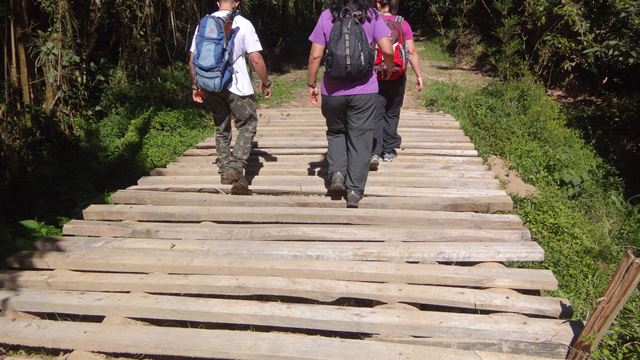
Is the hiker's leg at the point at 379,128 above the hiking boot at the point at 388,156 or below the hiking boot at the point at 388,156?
above

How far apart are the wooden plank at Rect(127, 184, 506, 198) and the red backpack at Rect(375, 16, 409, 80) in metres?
1.00

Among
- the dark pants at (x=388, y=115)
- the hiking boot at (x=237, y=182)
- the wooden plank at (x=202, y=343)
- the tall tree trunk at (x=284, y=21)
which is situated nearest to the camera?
the wooden plank at (x=202, y=343)

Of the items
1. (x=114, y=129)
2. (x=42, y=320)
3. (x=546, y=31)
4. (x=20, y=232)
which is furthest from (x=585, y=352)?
(x=546, y=31)

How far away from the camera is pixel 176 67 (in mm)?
10391

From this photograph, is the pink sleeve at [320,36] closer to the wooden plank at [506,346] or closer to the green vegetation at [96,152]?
the wooden plank at [506,346]

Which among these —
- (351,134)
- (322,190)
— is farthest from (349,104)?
(322,190)

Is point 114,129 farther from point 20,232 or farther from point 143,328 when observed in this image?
point 143,328

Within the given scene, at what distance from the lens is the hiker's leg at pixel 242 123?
14.6ft

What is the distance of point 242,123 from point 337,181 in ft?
3.25

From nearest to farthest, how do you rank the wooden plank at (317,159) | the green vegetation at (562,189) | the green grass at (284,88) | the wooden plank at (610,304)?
the wooden plank at (610,304)
the green vegetation at (562,189)
the wooden plank at (317,159)
the green grass at (284,88)

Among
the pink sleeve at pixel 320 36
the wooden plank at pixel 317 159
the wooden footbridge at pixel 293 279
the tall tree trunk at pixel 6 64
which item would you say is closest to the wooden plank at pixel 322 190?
the wooden footbridge at pixel 293 279

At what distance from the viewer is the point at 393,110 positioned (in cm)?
518

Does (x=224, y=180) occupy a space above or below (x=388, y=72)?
below

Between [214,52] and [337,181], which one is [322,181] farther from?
[214,52]
